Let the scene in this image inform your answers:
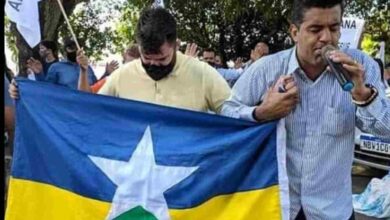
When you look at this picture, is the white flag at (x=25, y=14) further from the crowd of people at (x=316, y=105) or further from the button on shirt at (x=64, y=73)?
the crowd of people at (x=316, y=105)

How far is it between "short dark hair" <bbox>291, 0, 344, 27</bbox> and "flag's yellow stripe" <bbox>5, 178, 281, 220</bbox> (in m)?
0.75

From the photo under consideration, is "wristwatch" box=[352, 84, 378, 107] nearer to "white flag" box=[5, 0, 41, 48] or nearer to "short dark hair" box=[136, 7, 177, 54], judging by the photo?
"short dark hair" box=[136, 7, 177, 54]

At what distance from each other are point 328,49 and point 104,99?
1.21m

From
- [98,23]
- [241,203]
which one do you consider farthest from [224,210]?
[98,23]

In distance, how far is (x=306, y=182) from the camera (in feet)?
9.89

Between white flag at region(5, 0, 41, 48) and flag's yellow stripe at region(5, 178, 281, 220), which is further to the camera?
white flag at region(5, 0, 41, 48)

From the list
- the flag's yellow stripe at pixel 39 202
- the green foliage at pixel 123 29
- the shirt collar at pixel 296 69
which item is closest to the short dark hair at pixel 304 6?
the shirt collar at pixel 296 69

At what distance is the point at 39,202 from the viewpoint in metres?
3.56

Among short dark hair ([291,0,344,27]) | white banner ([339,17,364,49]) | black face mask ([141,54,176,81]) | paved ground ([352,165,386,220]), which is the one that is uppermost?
short dark hair ([291,0,344,27])

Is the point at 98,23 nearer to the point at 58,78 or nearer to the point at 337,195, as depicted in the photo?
the point at 58,78

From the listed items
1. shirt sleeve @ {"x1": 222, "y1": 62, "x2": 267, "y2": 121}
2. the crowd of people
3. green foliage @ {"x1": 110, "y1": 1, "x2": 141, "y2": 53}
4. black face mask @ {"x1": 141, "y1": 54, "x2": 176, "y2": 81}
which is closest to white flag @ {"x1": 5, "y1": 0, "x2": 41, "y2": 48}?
black face mask @ {"x1": 141, "y1": 54, "x2": 176, "y2": 81}

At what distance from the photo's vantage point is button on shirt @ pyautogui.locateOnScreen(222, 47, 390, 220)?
2953mm

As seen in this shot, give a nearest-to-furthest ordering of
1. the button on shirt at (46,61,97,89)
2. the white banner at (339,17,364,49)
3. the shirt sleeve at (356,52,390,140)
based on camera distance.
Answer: the shirt sleeve at (356,52,390,140)
the button on shirt at (46,61,97,89)
the white banner at (339,17,364,49)

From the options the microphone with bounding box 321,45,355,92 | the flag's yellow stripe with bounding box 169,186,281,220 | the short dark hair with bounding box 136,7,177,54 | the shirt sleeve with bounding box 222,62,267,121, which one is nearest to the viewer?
the microphone with bounding box 321,45,355,92
